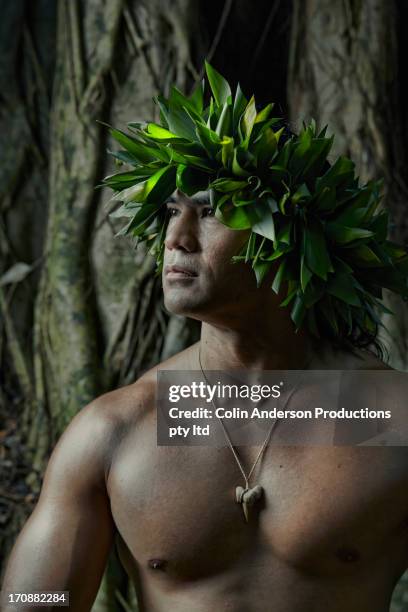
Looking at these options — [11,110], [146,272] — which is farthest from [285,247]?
[11,110]

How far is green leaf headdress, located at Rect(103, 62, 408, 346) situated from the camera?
2020mm

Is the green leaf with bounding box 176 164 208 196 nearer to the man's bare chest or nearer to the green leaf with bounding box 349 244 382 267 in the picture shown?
the green leaf with bounding box 349 244 382 267

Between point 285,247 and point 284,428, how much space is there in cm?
39

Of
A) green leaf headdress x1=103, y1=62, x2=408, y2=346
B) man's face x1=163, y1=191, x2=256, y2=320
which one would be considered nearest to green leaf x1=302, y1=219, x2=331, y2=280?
green leaf headdress x1=103, y1=62, x2=408, y2=346

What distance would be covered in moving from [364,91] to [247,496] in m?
1.71

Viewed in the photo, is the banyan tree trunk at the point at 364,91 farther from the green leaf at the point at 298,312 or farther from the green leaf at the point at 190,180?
the green leaf at the point at 190,180

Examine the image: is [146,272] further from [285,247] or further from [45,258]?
[285,247]

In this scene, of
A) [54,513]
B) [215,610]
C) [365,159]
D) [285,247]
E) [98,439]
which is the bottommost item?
[215,610]

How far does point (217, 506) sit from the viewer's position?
208cm

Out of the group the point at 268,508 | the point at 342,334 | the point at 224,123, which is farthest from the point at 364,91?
the point at 268,508

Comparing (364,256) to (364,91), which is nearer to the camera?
(364,256)

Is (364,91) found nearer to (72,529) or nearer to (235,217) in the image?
(235,217)

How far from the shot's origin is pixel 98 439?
217 cm

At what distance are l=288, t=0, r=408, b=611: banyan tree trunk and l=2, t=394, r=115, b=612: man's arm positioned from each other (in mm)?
1374
